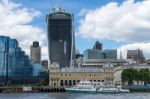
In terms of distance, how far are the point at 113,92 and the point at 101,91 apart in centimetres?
532

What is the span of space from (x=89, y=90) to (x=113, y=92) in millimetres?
10103

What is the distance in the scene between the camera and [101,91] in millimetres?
197875

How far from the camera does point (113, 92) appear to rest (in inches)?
7692

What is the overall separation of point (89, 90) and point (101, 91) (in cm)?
493

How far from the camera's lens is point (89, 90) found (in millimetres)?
198625
